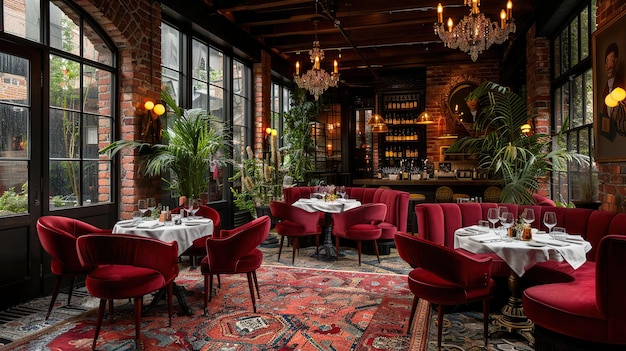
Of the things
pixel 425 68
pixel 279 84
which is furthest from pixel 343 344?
pixel 425 68

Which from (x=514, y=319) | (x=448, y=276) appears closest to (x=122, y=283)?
(x=448, y=276)

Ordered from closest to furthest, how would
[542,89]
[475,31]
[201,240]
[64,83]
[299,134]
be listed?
[64,83]
[201,240]
[475,31]
[542,89]
[299,134]

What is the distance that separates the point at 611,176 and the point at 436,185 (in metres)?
4.26

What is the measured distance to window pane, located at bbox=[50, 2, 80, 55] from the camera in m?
4.46

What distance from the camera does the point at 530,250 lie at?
3.01 metres

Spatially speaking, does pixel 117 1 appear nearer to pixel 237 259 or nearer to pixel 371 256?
pixel 237 259

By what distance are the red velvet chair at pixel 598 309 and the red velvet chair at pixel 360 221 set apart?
301cm

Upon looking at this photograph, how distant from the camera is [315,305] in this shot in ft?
13.1

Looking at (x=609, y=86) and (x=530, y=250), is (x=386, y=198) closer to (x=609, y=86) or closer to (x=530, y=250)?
(x=609, y=86)

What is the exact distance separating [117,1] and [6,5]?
47.5 inches

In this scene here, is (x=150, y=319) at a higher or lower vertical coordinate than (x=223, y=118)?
lower

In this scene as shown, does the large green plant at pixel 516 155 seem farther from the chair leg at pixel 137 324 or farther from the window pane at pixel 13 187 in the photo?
the window pane at pixel 13 187

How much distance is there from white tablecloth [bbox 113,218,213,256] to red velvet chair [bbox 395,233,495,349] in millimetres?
1853

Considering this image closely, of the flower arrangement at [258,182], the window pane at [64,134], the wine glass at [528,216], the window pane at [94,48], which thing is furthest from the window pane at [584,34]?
the window pane at [64,134]
